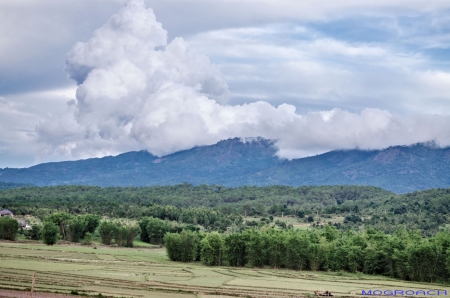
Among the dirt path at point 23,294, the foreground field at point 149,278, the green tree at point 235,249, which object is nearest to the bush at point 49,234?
the foreground field at point 149,278

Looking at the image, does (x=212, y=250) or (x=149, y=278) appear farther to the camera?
(x=212, y=250)

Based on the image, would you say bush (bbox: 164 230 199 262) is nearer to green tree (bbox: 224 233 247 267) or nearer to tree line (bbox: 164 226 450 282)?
tree line (bbox: 164 226 450 282)

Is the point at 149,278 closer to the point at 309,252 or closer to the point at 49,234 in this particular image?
the point at 309,252

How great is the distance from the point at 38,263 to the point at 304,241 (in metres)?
53.2

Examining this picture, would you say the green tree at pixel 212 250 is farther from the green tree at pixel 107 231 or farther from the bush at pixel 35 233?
the bush at pixel 35 233

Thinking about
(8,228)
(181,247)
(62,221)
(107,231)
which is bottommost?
(181,247)

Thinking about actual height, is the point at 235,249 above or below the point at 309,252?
below

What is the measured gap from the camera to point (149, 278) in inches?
3455

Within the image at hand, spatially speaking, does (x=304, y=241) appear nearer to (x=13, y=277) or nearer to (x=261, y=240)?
(x=261, y=240)

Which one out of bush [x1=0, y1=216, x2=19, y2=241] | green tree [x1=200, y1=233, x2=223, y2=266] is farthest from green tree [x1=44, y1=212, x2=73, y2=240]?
green tree [x1=200, y1=233, x2=223, y2=266]

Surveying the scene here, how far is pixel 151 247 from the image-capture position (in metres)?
162

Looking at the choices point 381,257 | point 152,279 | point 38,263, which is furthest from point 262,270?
point 38,263

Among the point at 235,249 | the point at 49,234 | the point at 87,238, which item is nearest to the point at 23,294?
the point at 235,249

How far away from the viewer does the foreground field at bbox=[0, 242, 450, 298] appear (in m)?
74.4
